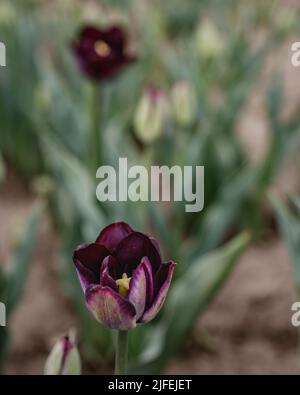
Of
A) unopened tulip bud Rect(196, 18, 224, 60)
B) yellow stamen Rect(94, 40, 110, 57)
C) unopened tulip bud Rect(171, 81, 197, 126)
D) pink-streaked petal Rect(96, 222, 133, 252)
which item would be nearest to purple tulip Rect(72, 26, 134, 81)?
yellow stamen Rect(94, 40, 110, 57)

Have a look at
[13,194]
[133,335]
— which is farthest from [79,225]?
[13,194]

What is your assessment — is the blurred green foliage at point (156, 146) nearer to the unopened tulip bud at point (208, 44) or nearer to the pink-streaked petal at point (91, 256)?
the unopened tulip bud at point (208, 44)

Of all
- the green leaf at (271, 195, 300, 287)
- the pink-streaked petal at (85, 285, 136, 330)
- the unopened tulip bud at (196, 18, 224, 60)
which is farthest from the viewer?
the unopened tulip bud at (196, 18, 224, 60)

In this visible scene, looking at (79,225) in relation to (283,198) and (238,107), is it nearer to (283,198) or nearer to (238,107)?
→ (238,107)

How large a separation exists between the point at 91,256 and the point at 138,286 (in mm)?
50

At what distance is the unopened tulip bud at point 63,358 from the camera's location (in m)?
0.68

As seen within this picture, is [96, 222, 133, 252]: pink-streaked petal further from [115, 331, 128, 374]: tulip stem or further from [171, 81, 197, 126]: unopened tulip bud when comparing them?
[171, 81, 197, 126]: unopened tulip bud

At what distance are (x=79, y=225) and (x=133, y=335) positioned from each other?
0.26m

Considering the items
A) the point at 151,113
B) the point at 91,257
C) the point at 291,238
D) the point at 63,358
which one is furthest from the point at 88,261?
the point at 151,113

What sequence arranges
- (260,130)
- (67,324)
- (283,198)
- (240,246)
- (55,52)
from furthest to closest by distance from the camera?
(55,52), (260,130), (283,198), (67,324), (240,246)

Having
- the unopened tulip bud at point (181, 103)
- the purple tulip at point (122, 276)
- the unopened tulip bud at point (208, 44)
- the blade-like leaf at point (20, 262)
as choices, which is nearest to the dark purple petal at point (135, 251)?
the purple tulip at point (122, 276)

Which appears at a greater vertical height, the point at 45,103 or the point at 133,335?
the point at 45,103

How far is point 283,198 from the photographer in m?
1.80

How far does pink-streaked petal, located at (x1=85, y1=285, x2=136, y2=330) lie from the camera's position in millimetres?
598
